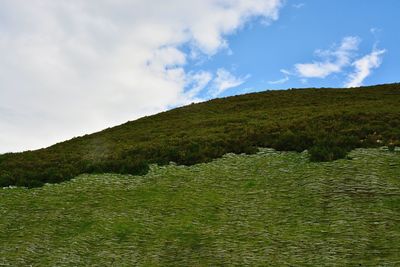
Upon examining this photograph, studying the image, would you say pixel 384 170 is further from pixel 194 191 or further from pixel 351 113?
pixel 351 113

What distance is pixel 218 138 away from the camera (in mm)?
30250

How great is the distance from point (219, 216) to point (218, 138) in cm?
1239

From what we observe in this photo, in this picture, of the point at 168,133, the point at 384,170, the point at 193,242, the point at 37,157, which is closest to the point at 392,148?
the point at 384,170

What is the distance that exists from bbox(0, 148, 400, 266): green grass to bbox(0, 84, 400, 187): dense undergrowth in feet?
4.96

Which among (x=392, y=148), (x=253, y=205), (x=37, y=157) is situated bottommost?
(x=253, y=205)

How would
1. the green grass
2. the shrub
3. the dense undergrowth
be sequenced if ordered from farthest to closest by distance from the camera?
the dense undergrowth, the shrub, the green grass

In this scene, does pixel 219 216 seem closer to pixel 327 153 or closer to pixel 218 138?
pixel 327 153

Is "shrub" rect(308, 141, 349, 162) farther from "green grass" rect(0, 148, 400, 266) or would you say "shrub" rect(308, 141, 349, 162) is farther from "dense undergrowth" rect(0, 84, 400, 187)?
"green grass" rect(0, 148, 400, 266)

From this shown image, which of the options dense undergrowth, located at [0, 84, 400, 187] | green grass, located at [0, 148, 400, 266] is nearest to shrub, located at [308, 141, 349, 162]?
dense undergrowth, located at [0, 84, 400, 187]

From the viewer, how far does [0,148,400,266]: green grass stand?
48.3 ft

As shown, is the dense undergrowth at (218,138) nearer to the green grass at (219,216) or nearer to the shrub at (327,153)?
the shrub at (327,153)

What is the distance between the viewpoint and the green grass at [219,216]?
1473 centimetres

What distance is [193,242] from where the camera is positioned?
1600cm

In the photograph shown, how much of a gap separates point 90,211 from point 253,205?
22.3 feet
